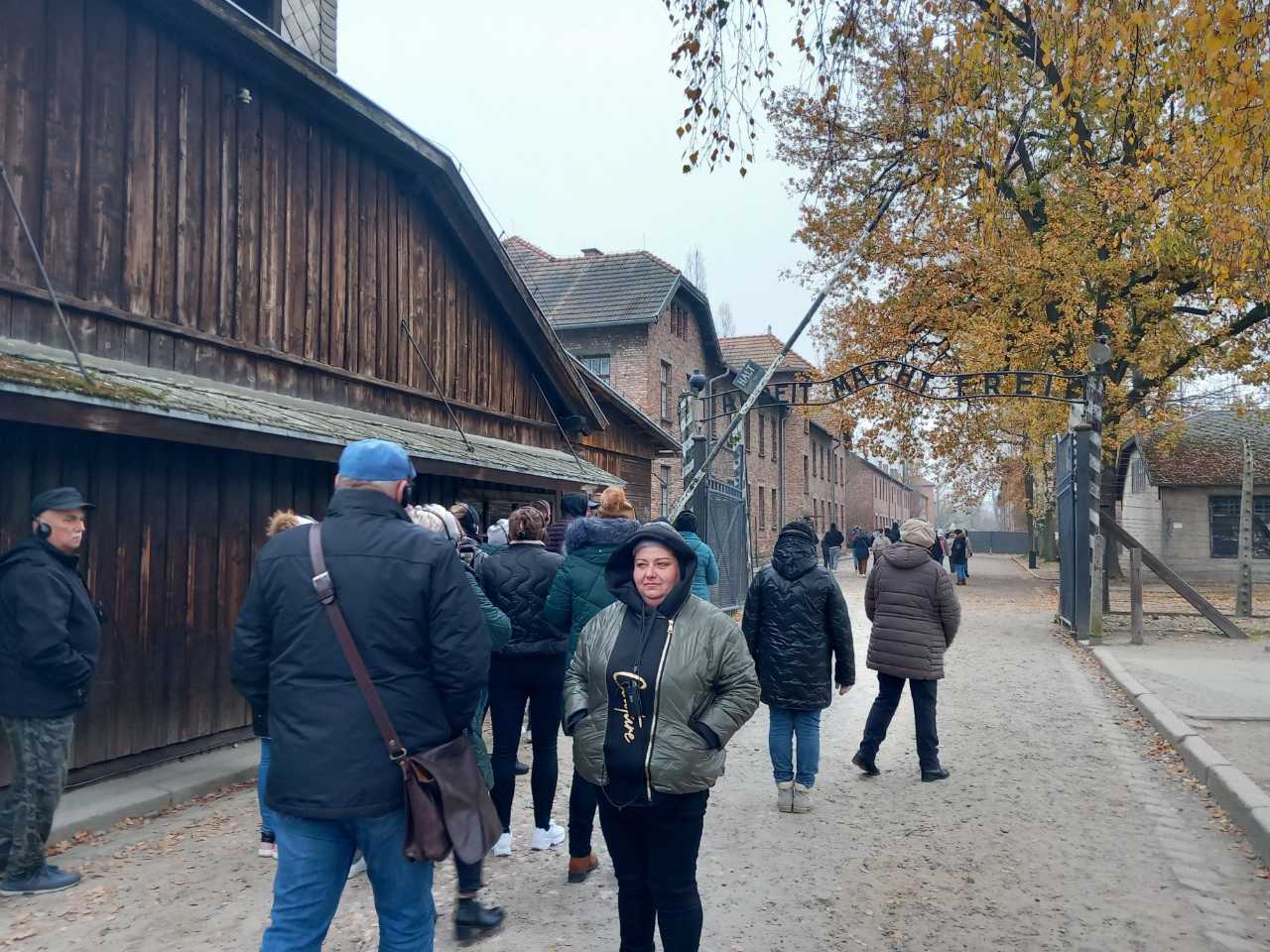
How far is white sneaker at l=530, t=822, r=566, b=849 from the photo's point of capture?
5.70 m

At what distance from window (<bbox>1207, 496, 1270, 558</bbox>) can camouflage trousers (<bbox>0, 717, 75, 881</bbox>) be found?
34212 mm

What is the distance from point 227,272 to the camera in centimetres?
844

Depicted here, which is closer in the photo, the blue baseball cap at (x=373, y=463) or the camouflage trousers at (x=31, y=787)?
the blue baseball cap at (x=373, y=463)

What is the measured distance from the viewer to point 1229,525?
3209 cm

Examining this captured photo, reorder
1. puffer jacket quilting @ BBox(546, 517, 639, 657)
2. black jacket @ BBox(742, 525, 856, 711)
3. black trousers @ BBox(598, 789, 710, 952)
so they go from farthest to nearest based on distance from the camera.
Answer: 1. black jacket @ BBox(742, 525, 856, 711)
2. puffer jacket quilting @ BBox(546, 517, 639, 657)
3. black trousers @ BBox(598, 789, 710, 952)

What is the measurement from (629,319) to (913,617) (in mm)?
20820

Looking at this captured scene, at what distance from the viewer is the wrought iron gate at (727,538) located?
16.7 metres

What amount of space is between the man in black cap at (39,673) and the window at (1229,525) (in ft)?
112

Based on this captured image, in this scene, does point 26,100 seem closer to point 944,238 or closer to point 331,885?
point 331,885

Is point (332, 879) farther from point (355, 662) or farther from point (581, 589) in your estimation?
point (581, 589)

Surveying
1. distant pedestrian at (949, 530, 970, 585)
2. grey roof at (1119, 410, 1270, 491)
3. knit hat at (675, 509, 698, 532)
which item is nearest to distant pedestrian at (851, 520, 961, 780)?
knit hat at (675, 509, 698, 532)

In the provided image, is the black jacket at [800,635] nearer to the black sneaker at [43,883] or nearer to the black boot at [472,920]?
the black boot at [472,920]

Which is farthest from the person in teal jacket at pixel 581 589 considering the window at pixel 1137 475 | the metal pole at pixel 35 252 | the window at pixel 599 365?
the window at pixel 1137 475

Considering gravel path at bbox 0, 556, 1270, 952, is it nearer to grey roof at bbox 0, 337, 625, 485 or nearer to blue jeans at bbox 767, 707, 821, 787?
blue jeans at bbox 767, 707, 821, 787
